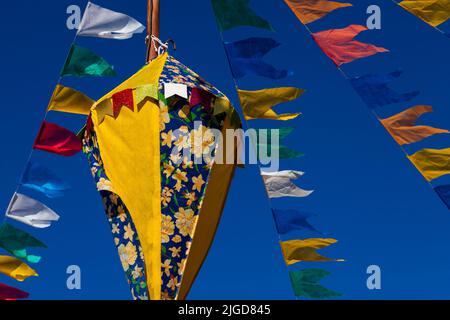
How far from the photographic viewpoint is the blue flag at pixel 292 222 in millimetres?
6062

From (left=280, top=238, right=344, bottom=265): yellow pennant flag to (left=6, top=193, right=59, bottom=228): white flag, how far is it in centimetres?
164

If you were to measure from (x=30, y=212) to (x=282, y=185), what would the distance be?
180 cm

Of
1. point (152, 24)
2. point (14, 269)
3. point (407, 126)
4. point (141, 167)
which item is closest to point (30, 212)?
point (14, 269)

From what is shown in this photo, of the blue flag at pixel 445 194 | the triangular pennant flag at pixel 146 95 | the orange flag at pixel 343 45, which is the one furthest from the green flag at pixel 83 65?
the blue flag at pixel 445 194

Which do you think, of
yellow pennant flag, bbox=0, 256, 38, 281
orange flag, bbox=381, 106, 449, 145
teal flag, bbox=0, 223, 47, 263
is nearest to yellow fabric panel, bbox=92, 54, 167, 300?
teal flag, bbox=0, 223, 47, 263

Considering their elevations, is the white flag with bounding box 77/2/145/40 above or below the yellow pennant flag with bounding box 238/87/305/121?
above

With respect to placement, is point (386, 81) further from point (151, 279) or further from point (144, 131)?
point (151, 279)

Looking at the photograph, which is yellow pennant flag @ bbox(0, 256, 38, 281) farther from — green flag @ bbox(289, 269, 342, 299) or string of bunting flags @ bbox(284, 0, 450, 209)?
string of bunting flags @ bbox(284, 0, 450, 209)

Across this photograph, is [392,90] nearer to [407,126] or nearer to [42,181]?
[407,126]

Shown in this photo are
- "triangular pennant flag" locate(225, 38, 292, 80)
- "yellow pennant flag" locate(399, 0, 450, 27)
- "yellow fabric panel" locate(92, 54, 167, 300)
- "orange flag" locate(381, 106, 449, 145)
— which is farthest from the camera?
→ "triangular pennant flag" locate(225, 38, 292, 80)

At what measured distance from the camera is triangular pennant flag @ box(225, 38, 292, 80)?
6062 millimetres

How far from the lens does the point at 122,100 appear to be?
584cm

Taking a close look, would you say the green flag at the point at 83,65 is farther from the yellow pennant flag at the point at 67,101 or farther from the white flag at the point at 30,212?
the white flag at the point at 30,212
